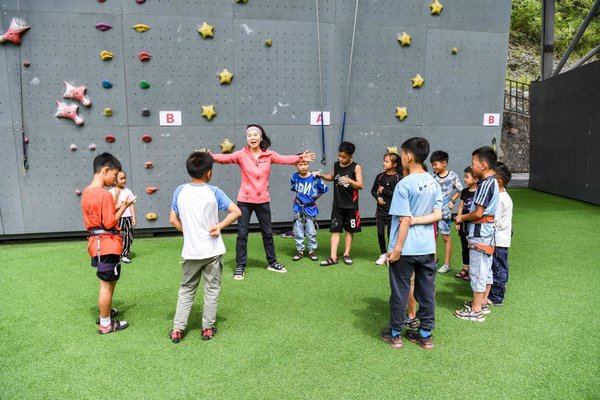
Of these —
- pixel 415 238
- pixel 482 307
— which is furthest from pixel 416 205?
pixel 482 307

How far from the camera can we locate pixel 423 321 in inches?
129

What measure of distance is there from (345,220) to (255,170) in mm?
1315

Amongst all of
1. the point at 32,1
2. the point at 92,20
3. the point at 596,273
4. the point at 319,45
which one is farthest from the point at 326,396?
the point at 32,1

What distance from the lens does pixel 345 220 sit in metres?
5.43

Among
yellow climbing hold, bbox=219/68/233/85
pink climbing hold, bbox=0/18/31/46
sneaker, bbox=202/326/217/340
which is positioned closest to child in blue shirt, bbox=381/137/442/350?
sneaker, bbox=202/326/217/340

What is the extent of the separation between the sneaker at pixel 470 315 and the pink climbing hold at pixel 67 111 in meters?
5.54

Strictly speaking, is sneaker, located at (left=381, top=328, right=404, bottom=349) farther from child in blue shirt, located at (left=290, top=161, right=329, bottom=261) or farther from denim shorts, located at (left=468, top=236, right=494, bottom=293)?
child in blue shirt, located at (left=290, top=161, right=329, bottom=261)

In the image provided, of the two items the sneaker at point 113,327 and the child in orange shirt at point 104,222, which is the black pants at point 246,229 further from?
the child in orange shirt at point 104,222

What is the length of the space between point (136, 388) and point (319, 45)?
216 inches

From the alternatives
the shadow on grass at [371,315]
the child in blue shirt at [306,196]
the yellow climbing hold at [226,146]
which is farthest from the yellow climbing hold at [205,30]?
the shadow on grass at [371,315]

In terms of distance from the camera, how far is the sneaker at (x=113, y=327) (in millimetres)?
3506

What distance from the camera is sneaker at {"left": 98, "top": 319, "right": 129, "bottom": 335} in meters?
3.51

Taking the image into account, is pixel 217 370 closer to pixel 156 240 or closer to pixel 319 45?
pixel 156 240

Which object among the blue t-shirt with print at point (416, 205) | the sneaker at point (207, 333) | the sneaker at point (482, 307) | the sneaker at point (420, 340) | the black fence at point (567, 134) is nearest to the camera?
the blue t-shirt with print at point (416, 205)
